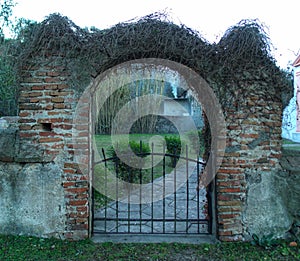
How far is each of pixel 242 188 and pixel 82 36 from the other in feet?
8.01

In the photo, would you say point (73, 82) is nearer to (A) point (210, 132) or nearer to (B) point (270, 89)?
(A) point (210, 132)

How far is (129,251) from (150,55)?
2.15 m

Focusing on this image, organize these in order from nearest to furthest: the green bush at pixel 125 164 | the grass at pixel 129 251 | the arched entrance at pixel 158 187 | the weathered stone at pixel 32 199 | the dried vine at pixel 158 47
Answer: the grass at pixel 129 251, the dried vine at pixel 158 47, the weathered stone at pixel 32 199, the arched entrance at pixel 158 187, the green bush at pixel 125 164

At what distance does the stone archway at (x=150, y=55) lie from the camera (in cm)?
278

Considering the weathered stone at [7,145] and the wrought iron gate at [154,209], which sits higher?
the weathered stone at [7,145]

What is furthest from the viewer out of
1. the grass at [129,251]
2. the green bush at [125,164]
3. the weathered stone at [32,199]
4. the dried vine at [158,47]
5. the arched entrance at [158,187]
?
the green bush at [125,164]

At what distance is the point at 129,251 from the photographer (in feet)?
8.83

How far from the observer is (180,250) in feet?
8.95

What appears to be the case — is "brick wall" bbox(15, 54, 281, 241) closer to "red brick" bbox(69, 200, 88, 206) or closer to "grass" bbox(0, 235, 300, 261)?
"red brick" bbox(69, 200, 88, 206)

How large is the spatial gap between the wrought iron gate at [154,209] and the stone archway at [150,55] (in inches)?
13.7

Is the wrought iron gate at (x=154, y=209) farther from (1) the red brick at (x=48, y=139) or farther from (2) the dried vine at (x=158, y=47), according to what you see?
(2) the dried vine at (x=158, y=47)

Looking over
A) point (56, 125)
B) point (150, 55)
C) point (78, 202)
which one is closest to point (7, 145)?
point (56, 125)

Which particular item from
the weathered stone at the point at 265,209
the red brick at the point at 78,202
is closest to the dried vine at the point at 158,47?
the weathered stone at the point at 265,209

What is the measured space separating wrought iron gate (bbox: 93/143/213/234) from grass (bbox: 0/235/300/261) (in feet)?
1.10
